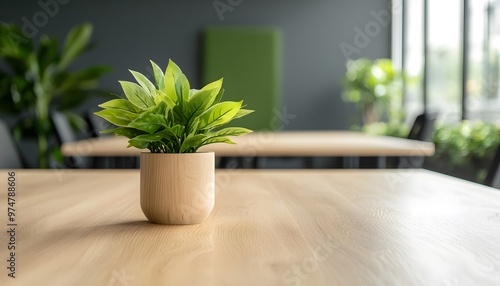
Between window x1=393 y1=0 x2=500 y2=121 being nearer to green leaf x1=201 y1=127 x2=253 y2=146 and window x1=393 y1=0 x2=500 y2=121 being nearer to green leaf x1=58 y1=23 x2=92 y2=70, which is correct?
green leaf x1=201 y1=127 x2=253 y2=146

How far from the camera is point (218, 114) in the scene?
97 centimetres

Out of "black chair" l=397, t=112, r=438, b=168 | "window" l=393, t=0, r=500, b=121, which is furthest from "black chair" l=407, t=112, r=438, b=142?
"window" l=393, t=0, r=500, b=121

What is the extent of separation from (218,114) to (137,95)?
0.45 feet

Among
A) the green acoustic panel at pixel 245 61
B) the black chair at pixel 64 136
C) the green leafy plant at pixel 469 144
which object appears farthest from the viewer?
the green acoustic panel at pixel 245 61

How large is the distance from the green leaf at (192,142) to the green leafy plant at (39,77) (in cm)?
540

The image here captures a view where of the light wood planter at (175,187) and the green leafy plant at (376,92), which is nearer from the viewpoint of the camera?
the light wood planter at (175,187)

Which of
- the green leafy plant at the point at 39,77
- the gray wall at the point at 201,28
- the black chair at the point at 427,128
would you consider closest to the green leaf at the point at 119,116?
the black chair at the point at 427,128

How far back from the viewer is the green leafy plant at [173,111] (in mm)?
946

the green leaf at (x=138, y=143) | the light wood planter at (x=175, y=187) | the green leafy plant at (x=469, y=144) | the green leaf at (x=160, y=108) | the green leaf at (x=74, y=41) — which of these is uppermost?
the green leaf at (x=74, y=41)

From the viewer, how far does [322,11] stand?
7027 millimetres

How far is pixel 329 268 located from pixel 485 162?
3.98 meters

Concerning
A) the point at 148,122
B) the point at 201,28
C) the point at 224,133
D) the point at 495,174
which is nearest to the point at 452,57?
the point at 201,28

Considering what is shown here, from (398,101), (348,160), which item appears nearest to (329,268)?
(348,160)

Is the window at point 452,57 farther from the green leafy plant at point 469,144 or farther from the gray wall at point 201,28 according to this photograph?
the gray wall at point 201,28
